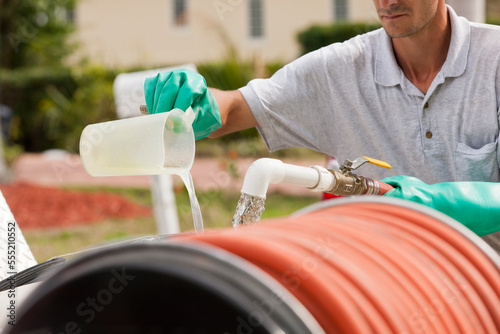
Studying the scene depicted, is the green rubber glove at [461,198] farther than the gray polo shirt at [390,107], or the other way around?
the gray polo shirt at [390,107]

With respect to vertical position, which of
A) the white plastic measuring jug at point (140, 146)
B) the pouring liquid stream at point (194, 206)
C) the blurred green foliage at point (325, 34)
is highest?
the white plastic measuring jug at point (140, 146)

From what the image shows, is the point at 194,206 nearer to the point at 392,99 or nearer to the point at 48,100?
the point at 392,99

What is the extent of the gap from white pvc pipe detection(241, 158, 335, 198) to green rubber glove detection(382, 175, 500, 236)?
22cm

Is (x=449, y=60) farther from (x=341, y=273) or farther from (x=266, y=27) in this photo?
(x=266, y=27)

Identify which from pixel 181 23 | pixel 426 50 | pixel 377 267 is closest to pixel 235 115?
pixel 426 50

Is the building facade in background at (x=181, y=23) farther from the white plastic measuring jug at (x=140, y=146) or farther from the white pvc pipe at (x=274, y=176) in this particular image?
the white pvc pipe at (x=274, y=176)

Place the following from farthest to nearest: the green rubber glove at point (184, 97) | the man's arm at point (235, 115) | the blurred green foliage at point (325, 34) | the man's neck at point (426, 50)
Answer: the blurred green foliage at point (325, 34) < the man's arm at point (235, 115) < the man's neck at point (426, 50) < the green rubber glove at point (184, 97)

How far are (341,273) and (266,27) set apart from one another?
65.2 feet

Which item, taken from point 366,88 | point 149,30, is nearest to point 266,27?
point 149,30

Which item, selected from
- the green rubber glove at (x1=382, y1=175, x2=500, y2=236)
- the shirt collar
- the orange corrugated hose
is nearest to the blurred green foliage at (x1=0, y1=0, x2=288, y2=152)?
the shirt collar

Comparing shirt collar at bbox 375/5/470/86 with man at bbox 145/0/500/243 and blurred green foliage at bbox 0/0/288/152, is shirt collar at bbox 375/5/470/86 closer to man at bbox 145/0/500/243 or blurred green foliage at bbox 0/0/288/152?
man at bbox 145/0/500/243

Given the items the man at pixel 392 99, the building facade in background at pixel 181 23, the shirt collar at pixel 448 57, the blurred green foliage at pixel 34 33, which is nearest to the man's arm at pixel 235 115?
the man at pixel 392 99

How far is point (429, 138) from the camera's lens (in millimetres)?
2229

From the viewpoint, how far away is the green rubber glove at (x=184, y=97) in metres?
2.03
